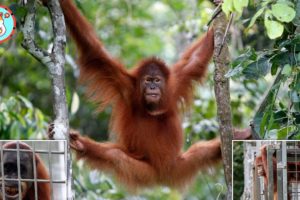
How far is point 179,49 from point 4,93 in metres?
2.47

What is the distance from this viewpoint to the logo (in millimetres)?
3459

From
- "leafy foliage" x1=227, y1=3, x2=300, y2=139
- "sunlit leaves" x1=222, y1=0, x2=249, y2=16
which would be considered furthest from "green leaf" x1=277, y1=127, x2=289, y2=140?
"sunlit leaves" x1=222, y1=0, x2=249, y2=16

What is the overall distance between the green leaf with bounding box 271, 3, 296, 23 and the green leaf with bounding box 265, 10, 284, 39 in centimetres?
4

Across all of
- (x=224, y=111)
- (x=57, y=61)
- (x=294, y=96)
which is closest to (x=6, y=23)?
(x=57, y=61)

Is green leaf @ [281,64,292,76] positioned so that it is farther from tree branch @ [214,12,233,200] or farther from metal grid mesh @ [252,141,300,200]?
tree branch @ [214,12,233,200]

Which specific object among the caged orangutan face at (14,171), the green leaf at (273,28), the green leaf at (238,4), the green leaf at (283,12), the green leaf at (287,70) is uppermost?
the green leaf at (238,4)

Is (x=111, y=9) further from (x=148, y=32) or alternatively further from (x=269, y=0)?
(x=269, y=0)

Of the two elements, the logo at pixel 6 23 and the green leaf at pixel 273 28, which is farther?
the logo at pixel 6 23

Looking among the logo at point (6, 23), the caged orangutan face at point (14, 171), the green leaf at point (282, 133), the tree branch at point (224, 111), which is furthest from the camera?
the caged orangutan face at point (14, 171)

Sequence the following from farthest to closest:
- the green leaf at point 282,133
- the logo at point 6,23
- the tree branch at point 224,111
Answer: the tree branch at point 224,111 → the logo at point 6,23 → the green leaf at point 282,133

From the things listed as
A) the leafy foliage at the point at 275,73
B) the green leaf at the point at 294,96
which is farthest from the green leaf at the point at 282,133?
the green leaf at the point at 294,96

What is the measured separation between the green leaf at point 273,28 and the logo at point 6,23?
1.54 m

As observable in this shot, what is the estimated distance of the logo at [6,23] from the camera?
3.46 meters

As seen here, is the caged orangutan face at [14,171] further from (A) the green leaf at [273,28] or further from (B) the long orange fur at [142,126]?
(A) the green leaf at [273,28]
